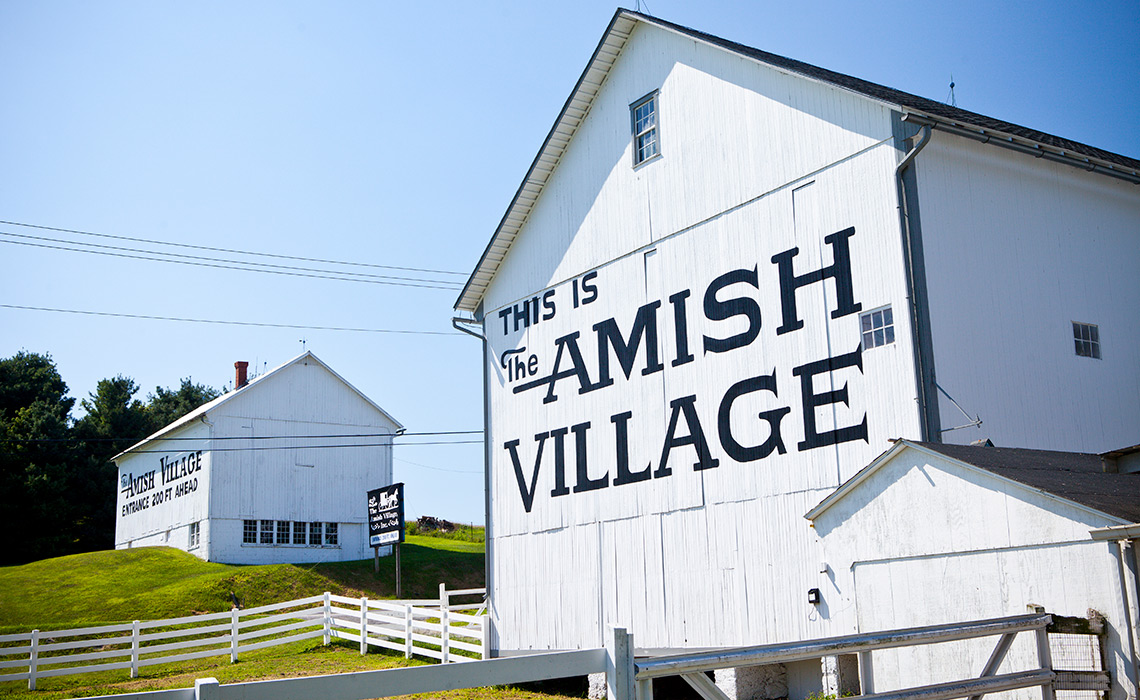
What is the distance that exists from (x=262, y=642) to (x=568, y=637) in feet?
30.7

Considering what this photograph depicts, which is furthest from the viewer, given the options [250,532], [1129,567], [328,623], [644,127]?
[250,532]

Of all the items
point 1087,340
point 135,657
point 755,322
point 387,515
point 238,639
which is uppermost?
point 755,322

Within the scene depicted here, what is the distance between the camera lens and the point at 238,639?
2438cm

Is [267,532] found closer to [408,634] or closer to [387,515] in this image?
[387,515]

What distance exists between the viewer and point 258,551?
40.8m

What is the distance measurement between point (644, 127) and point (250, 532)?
28.1 meters

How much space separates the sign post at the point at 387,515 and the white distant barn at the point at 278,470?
11492 millimetres

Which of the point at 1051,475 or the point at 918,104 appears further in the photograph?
the point at 918,104

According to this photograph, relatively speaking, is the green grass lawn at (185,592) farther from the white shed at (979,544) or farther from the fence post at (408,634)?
the white shed at (979,544)

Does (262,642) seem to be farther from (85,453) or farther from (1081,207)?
(85,453)

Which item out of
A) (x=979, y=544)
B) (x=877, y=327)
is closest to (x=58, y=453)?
(x=877, y=327)

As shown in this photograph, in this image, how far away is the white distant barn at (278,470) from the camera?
4053 centimetres

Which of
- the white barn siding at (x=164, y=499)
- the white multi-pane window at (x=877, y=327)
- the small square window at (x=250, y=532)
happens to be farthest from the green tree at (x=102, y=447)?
the white multi-pane window at (x=877, y=327)

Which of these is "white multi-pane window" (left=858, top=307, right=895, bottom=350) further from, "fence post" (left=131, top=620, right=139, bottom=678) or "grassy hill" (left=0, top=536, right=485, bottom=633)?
"grassy hill" (left=0, top=536, right=485, bottom=633)
